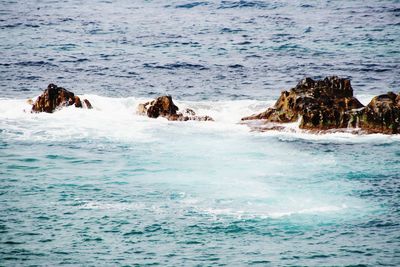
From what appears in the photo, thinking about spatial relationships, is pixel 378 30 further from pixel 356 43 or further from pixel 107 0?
pixel 107 0

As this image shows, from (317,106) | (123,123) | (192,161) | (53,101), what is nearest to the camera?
(192,161)

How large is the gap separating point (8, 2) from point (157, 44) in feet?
102

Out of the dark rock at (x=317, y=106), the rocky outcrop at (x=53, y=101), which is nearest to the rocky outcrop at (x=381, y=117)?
the dark rock at (x=317, y=106)

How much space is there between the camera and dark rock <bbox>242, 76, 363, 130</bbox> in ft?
117

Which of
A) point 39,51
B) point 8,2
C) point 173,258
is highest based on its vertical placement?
point 8,2

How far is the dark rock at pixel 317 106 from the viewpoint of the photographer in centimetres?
3581

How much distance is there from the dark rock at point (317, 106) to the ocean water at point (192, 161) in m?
1.09

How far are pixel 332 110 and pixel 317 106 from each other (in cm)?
71

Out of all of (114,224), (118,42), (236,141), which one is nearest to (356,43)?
(118,42)

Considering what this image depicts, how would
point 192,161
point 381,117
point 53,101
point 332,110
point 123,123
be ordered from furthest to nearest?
point 53,101, point 123,123, point 332,110, point 381,117, point 192,161

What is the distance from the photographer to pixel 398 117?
34750 millimetres

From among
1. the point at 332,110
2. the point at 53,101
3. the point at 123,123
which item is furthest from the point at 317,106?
the point at 53,101

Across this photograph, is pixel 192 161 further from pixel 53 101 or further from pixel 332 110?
pixel 53 101

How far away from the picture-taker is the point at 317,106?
36.1 metres
